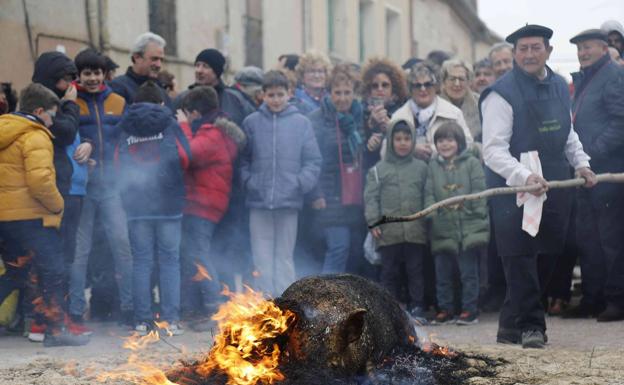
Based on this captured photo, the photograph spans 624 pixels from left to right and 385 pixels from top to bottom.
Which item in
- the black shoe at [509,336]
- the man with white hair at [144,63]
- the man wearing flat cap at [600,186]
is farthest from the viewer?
the man with white hair at [144,63]

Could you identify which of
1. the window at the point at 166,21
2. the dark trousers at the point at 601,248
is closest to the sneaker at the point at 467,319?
the dark trousers at the point at 601,248

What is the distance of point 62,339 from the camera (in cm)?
823

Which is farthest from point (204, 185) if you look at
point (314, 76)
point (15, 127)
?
point (314, 76)

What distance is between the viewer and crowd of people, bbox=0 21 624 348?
8.01 metres

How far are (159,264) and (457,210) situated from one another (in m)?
2.71

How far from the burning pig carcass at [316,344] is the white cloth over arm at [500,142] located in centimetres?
186

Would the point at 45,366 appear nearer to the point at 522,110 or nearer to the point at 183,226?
the point at 183,226

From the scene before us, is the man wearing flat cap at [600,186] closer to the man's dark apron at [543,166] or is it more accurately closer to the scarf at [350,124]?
the man's dark apron at [543,166]

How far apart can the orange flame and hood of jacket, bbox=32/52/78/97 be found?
6.27 ft

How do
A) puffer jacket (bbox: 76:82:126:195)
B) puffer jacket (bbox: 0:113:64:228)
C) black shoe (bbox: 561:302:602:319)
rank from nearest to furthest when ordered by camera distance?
puffer jacket (bbox: 0:113:64:228), puffer jacket (bbox: 76:82:126:195), black shoe (bbox: 561:302:602:319)

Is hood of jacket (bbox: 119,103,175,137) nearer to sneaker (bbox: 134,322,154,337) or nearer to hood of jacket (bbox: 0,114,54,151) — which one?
hood of jacket (bbox: 0,114,54,151)

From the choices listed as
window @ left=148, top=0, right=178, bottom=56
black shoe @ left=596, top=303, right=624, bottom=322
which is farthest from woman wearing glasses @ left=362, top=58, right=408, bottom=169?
window @ left=148, top=0, right=178, bottom=56

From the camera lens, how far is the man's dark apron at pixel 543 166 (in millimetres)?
7883

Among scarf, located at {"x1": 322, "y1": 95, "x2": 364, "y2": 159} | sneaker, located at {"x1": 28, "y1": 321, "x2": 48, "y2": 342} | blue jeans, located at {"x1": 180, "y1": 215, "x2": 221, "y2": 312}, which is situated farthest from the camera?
scarf, located at {"x1": 322, "y1": 95, "x2": 364, "y2": 159}
